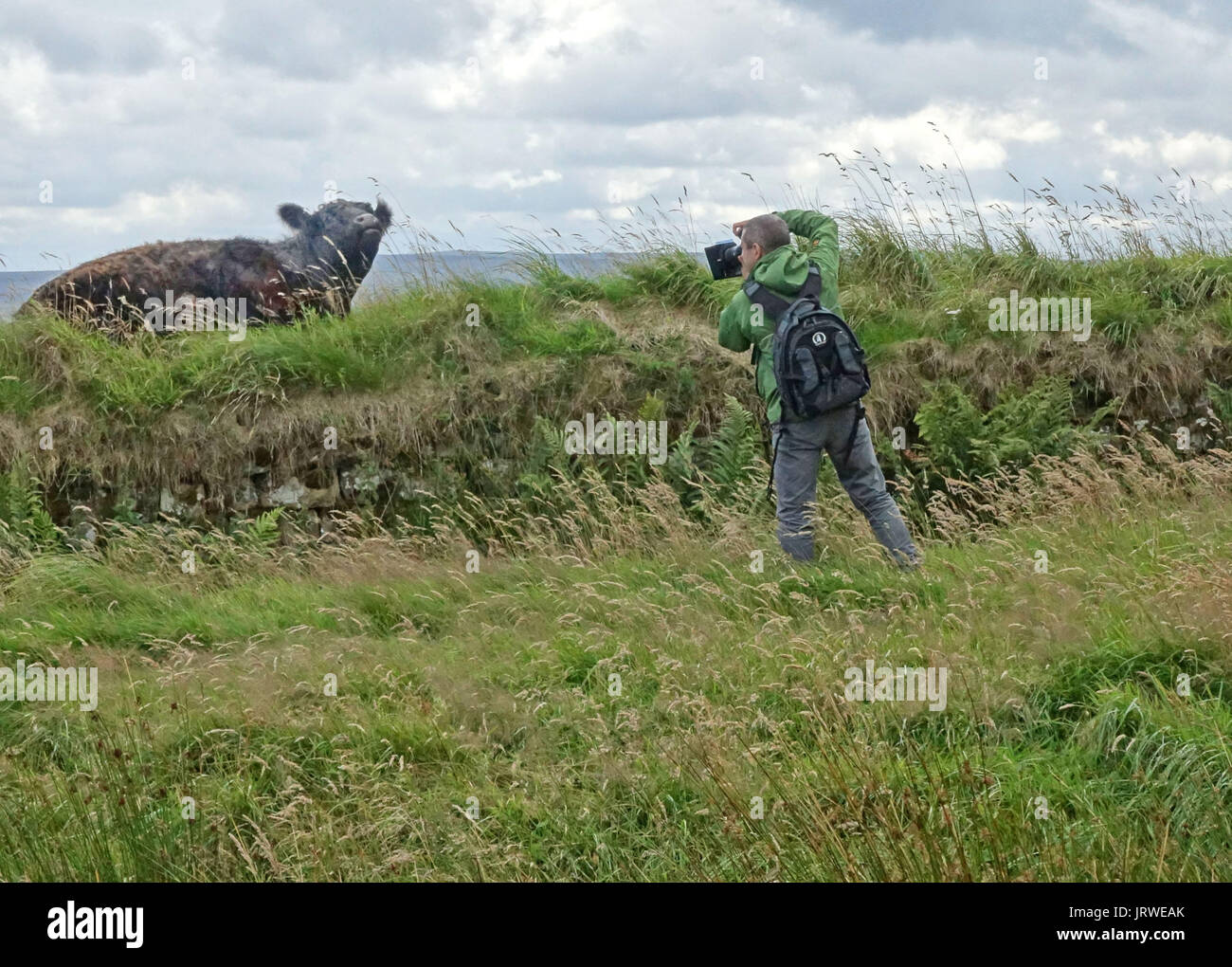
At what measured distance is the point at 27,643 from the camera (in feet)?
24.7

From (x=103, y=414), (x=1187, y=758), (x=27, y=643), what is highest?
(x=103, y=414)

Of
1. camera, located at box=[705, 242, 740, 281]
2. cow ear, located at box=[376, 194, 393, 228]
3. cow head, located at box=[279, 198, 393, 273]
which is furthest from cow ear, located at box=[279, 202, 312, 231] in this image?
camera, located at box=[705, 242, 740, 281]

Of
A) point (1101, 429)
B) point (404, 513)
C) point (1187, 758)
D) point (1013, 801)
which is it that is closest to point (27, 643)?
point (404, 513)

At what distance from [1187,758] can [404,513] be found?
736 centimetres

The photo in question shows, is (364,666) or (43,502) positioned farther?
(43,502)

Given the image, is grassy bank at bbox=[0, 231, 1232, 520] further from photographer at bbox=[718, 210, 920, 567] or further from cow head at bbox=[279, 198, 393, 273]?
photographer at bbox=[718, 210, 920, 567]

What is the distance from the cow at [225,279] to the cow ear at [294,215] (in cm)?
1

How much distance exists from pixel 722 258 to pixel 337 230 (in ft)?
20.4

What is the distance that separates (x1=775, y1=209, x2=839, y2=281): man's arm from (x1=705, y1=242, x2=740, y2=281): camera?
17.4 inches

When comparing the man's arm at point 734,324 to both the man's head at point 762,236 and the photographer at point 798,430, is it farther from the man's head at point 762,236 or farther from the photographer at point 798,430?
the man's head at point 762,236

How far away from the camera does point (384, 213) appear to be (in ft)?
42.8

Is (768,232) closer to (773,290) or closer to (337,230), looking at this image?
(773,290)

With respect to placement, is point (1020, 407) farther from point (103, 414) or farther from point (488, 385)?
point (103, 414)

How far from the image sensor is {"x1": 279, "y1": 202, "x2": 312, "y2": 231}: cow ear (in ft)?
41.7
